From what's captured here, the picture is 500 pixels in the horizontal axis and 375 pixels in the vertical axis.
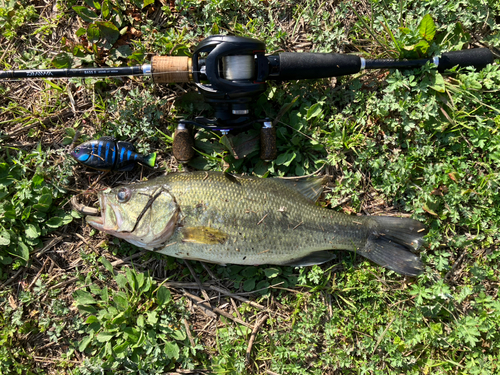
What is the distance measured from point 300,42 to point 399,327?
129 inches

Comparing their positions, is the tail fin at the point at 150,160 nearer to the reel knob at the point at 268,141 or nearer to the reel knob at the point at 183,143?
the reel knob at the point at 183,143

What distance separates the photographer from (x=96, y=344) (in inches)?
→ 138

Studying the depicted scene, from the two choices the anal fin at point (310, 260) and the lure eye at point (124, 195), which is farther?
the anal fin at point (310, 260)

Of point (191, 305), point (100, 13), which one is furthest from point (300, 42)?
point (191, 305)

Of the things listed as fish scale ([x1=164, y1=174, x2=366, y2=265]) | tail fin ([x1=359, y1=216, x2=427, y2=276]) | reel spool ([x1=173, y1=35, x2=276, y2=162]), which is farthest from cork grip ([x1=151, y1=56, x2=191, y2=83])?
tail fin ([x1=359, y1=216, x2=427, y2=276])

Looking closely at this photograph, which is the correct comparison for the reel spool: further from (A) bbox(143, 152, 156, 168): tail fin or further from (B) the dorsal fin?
(B) the dorsal fin

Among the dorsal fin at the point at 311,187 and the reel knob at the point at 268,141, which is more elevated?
the reel knob at the point at 268,141

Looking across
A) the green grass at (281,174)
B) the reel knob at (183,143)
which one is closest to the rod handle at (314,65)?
the green grass at (281,174)

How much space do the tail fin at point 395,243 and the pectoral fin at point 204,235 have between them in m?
1.47

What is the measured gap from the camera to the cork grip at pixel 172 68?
2998 millimetres

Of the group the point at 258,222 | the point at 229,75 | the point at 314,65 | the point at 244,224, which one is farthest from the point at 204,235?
the point at 314,65

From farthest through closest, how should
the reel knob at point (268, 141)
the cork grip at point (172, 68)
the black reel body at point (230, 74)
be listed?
the reel knob at point (268, 141) < the cork grip at point (172, 68) < the black reel body at point (230, 74)

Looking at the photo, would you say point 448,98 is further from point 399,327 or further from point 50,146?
point 50,146

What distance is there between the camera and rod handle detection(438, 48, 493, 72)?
10.7 ft
